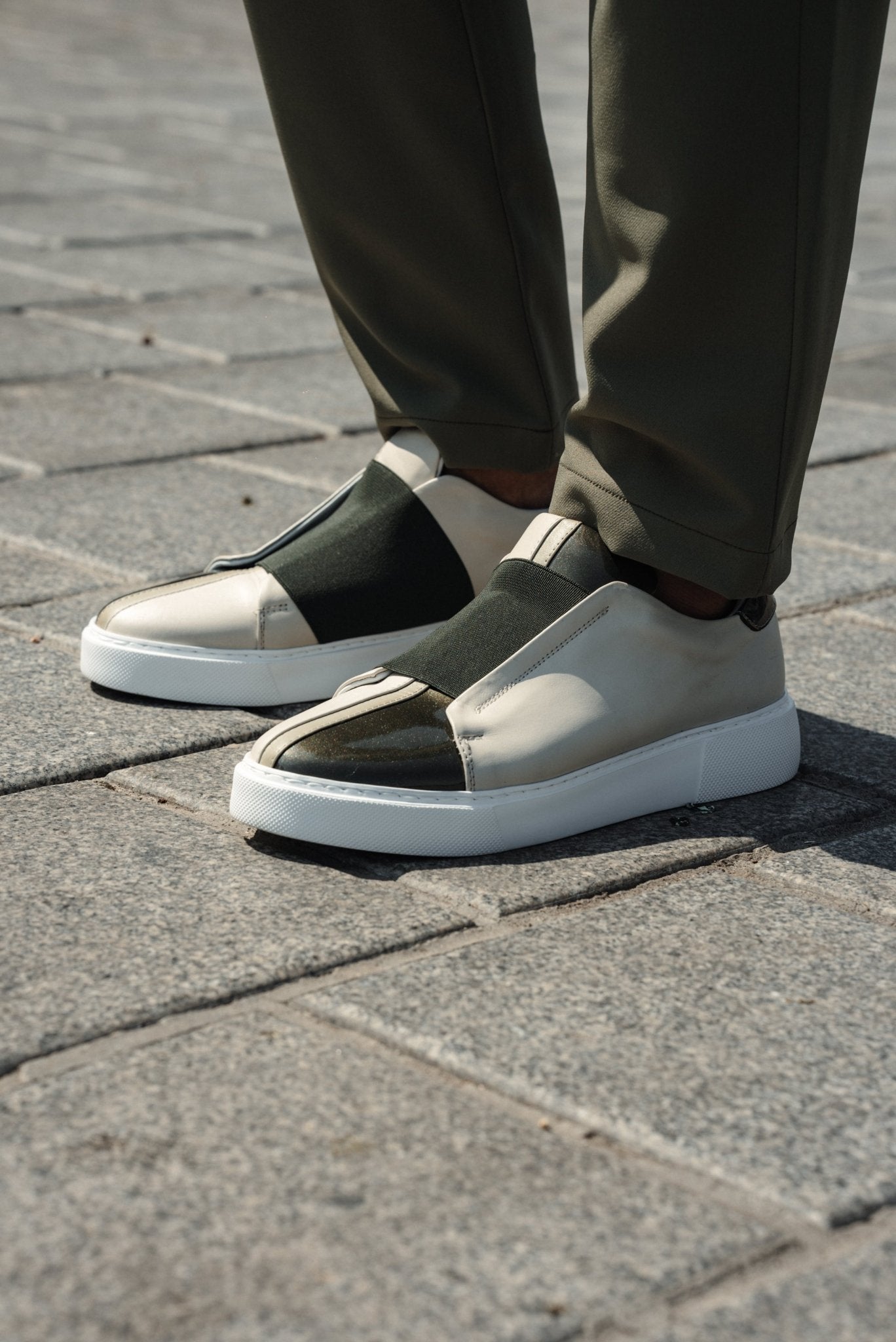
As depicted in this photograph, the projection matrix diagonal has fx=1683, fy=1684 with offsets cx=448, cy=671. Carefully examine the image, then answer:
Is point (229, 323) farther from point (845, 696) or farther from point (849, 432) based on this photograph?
point (845, 696)

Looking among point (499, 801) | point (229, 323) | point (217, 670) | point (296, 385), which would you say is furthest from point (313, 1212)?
point (229, 323)

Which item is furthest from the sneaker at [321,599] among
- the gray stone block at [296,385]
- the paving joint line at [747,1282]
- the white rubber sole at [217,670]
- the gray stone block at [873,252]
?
the gray stone block at [873,252]

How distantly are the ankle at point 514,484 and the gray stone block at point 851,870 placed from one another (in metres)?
0.60

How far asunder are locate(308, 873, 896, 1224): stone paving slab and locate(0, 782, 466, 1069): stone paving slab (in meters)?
0.08

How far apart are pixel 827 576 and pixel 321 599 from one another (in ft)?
3.11

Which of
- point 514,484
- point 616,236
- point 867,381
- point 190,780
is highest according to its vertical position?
point 616,236

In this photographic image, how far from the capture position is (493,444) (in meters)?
2.00

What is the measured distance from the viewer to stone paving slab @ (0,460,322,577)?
8.46ft

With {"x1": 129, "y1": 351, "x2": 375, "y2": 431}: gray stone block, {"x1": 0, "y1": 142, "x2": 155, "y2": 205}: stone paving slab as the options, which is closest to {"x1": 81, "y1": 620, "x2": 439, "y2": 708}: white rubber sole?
{"x1": 129, "y1": 351, "x2": 375, "y2": 431}: gray stone block

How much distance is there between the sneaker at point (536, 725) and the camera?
163 centimetres

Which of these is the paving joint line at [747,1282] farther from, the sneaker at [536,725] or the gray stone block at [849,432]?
the gray stone block at [849,432]

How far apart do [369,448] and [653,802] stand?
1665 millimetres

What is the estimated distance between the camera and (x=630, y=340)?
5.29 ft

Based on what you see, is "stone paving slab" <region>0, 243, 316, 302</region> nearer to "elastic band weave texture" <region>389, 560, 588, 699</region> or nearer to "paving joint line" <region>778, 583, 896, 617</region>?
"paving joint line" <region>778, 583, 896, 617</region>
